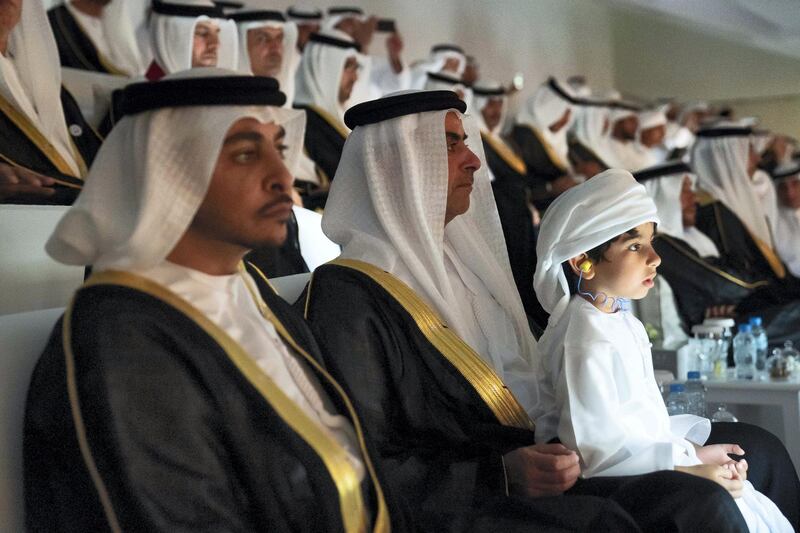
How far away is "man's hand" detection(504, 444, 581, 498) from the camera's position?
6.13 ft

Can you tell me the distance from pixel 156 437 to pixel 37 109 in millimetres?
2640

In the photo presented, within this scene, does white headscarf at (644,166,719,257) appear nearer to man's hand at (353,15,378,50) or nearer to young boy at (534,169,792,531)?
man's hand at (353,15,378,50)

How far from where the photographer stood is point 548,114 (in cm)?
889

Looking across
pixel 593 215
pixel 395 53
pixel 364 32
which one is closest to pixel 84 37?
pixel 364 32

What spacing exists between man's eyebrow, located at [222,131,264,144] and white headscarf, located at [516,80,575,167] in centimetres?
729

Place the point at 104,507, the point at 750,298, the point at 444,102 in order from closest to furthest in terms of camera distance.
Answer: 1. the point at 104,507
2. the point at 444,102
3. the point at 750,298

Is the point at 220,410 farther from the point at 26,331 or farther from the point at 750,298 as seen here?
the point at 750,298

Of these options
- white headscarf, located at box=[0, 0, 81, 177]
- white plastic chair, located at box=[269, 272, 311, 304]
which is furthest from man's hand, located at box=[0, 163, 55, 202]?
white plastic chair, located at box=[269, 272, 311, 304]

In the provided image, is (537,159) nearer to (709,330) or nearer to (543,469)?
(709,330)

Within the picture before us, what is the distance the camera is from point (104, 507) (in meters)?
1.38

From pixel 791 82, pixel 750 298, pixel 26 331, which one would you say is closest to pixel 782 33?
pixel 791 82

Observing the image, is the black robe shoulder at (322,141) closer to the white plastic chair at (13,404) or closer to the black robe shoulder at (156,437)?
the white plastic chair at (13,404)

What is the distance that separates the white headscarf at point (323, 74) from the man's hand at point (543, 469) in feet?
14.2

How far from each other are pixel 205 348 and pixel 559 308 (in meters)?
0.96
